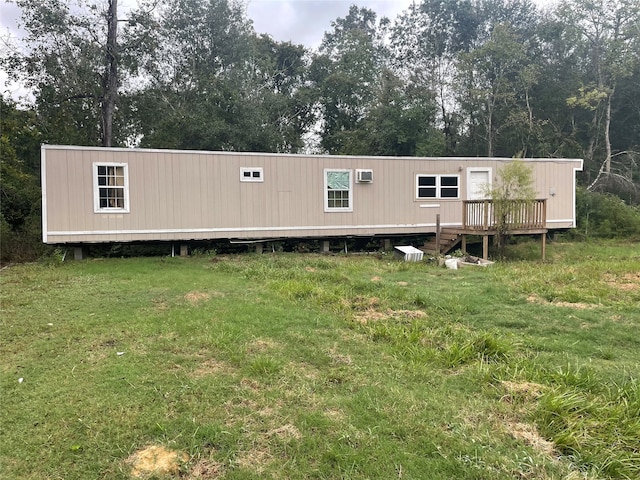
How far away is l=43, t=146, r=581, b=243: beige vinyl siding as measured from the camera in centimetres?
898

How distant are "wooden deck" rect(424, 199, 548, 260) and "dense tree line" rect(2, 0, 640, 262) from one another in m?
9.44

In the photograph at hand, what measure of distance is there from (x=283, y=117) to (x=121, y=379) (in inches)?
795

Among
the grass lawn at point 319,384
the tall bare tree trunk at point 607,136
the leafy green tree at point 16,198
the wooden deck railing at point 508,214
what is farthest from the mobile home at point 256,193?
the tall bare tree trunk at point 607,136

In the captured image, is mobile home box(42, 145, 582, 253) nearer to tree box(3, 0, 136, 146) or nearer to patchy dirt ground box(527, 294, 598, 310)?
patchy dirt ground box(527, 294, 598, 310)

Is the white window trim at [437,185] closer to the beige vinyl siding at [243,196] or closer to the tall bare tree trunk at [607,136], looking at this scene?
the beige vinyl siding at [243,196]

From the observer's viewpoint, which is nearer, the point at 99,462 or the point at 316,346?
the point at 99,462

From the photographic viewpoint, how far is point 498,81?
68.2ft

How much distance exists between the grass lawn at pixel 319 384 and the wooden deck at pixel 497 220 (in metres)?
4.20

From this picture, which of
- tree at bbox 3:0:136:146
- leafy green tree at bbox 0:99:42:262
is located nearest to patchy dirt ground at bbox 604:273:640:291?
leafy green tree at bbox 0:99:42:262

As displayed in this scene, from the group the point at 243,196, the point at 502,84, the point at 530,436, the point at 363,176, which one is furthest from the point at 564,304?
the point at 502,84

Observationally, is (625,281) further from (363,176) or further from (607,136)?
(607,136)

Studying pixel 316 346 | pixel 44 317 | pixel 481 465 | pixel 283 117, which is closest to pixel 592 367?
pixel 481 465

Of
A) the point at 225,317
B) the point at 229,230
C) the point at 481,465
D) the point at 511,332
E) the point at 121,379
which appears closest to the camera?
the point at 481,465

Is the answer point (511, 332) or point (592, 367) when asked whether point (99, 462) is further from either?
point (511, 332)
